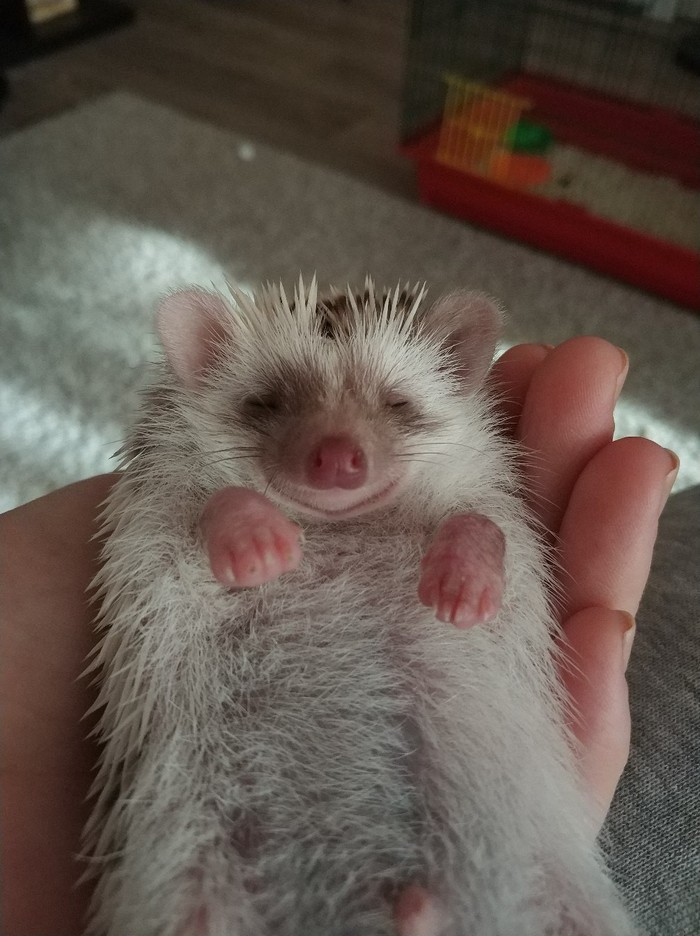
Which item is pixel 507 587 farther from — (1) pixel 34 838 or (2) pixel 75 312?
(2) pixel 75 312

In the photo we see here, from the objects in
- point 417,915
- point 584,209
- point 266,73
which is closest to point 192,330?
point 417,915

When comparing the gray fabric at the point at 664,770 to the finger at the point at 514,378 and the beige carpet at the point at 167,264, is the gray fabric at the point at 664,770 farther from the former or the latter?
the beige carpet at the point at 167,264

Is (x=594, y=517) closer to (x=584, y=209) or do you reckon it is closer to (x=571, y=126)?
(x=584, y=209)

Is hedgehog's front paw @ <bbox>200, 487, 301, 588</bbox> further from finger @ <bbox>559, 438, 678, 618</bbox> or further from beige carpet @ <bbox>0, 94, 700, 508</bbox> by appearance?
beige carpet @ <bbox>0, 94, 700, 508</bbox>

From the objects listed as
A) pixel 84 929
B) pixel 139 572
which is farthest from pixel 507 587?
pixel 84 929

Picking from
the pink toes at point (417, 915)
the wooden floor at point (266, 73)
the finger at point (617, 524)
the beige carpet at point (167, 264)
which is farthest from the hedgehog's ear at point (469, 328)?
the wooden floor at point (266, 73)

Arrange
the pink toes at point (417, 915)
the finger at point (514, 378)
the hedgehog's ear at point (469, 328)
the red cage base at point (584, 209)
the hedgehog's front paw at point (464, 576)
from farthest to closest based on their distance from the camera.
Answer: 1. the red cage base at point (584, 209)
2. the finger at point (514, 378)
3. the hedgehog's ear at point (469, 328)
4. the hedgehog's front paw at point (464, 576)
5. the pink toes at point (417, 915)

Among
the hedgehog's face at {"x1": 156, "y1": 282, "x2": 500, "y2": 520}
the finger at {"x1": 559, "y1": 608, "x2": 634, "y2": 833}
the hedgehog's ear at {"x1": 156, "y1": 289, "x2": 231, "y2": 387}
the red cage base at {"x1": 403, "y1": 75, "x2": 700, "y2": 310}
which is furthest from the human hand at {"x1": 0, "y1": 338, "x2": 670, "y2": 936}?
the red cage base at {"x1": 403, "y1": 75, "x2": 700, "y2": 310}
